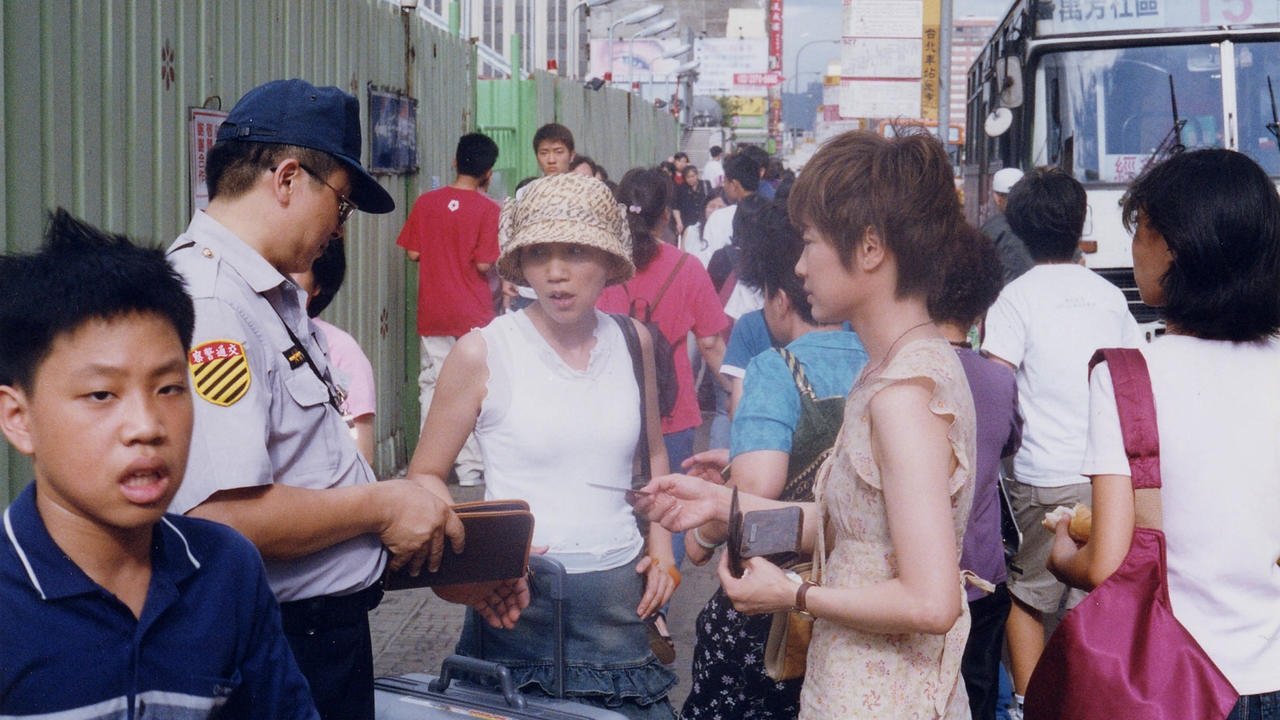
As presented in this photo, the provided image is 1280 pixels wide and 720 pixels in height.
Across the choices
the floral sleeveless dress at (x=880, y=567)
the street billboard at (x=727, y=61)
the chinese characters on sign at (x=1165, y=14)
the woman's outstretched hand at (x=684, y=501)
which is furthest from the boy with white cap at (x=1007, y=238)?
the street billboard at (x=727, y=61)

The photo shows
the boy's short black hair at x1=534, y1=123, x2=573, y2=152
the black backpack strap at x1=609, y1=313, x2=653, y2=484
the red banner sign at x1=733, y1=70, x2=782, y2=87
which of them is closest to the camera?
the black backpack strap at x1=609, y1=313, x2=653, y2=484

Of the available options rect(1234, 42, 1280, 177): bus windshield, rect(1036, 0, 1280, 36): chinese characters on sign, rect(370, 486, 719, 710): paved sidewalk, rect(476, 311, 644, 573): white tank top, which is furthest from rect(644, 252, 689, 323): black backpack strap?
rect(1234, 42, 1280, 177): bus windshield

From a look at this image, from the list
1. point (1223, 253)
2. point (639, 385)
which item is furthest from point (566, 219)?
point (1223, 253)

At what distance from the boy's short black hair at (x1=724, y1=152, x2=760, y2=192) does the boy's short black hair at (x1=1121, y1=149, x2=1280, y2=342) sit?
9.74m

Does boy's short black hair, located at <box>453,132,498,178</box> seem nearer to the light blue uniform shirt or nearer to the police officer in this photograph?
the police officer

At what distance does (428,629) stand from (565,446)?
3.28 m

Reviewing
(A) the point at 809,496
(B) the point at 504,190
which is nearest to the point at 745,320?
(A) the point at 809,496

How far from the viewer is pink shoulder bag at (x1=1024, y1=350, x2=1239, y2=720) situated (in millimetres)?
2428

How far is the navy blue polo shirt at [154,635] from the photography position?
1.72 m

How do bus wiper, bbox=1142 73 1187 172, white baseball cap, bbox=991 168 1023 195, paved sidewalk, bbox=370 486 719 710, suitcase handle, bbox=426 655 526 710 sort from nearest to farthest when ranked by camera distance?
suitcase handle, bbox=426 655 526 710, paved sidewalk, bbox=370 486 719 710, bus wiper, bbox=1142 73 1187 172, white baseball cap, bbox=991 168 1023 195

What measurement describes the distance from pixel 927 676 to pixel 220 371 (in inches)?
52.5

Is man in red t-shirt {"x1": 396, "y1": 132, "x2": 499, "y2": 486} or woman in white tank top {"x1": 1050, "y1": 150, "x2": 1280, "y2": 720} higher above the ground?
man in red t-shirt {"x1": 396, "y1": 132, "x2": 499, "y2": 486}

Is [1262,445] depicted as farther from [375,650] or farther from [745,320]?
[375,650]

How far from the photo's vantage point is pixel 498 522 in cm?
289
